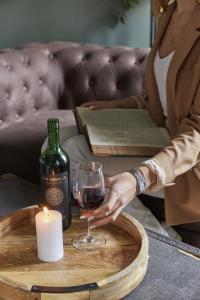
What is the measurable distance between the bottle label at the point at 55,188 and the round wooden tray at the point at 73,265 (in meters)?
0.11

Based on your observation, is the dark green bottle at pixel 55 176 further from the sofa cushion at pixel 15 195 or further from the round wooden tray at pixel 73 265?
the sofa cushion at pixel 15 195

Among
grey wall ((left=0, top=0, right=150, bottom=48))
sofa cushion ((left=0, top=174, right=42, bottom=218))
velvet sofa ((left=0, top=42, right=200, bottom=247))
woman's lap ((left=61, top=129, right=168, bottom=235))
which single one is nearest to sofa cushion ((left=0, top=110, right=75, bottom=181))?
velvet sofa ((left=0, top=42, right=200, bottom=247))

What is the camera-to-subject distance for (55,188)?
1.18 meters

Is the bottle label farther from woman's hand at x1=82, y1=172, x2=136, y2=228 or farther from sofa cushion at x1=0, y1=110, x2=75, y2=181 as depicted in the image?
sofa cushion at x1=0, y1=110, x2=75, y2=181

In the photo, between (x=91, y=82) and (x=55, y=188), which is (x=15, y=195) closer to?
(x=55, y=188)

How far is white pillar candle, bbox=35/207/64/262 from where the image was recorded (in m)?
1.10

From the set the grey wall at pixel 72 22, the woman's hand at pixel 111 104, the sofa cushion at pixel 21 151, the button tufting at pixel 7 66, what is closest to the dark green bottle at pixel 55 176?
the woman's hand at pixel 111 104

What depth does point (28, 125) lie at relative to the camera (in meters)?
2.27

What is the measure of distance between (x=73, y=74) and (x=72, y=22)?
1.74ft

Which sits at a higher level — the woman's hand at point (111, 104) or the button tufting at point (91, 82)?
the woman's hand at point (111, 104)

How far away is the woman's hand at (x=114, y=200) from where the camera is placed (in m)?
1.15

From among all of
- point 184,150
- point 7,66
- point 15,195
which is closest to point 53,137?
point 184,150

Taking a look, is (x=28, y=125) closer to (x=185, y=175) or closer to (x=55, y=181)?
(x=185, y=175)

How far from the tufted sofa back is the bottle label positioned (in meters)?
1.21
